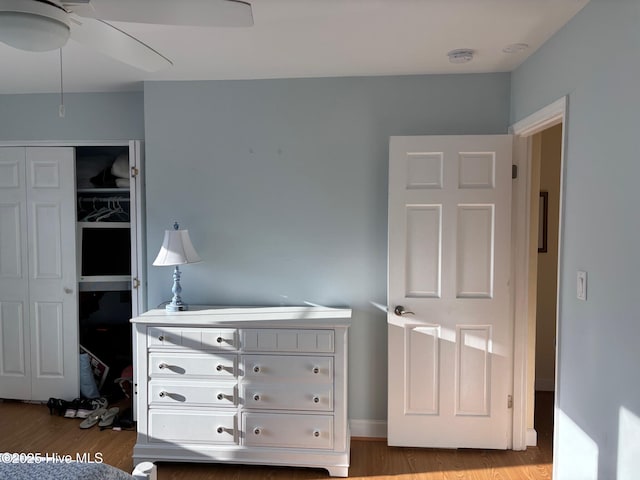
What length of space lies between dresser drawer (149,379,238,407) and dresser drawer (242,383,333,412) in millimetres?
102

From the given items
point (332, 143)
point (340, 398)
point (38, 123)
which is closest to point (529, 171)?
point (332, 143)

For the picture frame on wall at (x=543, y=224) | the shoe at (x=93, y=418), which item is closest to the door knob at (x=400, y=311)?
the picture frame on wall at (x=543, y=224)

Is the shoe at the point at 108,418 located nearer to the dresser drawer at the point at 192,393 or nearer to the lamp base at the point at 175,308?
the dresser drawer at the point at 192,393

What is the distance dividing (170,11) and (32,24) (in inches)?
15.9

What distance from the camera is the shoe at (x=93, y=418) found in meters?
3.03

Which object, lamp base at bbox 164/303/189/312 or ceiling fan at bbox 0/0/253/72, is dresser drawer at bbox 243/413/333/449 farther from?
ceiling fan at bbox 0/0/253/72

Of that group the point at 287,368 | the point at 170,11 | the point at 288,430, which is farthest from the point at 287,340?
the point at 170,11

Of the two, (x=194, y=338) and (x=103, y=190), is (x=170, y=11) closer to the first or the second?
(x=194, y=338)

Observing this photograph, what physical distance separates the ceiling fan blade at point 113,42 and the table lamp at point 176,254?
44.5 inches

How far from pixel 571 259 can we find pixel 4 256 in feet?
12.6

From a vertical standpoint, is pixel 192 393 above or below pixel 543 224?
below

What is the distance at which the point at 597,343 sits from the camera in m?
1.71

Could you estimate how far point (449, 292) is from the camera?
2705 mm

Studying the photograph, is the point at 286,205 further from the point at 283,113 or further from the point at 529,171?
the point at 529,171
